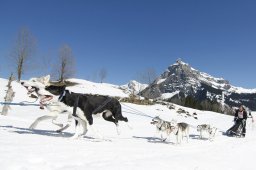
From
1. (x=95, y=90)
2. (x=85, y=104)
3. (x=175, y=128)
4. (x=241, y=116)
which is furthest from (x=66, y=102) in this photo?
(x=95, y=90)

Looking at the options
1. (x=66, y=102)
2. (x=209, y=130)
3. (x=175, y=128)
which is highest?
(x=66, y=102)

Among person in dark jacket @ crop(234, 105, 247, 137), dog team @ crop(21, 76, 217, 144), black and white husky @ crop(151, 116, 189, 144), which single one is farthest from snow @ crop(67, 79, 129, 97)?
dog team @ crop(21, 76, 217, 144)

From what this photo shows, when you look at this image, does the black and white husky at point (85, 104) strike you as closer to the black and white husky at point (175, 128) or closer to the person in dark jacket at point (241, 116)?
the black and white husky at point (175, 128)

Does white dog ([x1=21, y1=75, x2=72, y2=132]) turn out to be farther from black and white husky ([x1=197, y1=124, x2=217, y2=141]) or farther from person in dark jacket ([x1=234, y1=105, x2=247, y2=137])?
person in dark jacket ([x1=234, y1=105, x2=247, y2=137])

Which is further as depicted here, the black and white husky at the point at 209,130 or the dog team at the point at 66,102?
the black and white husky at the point at 209,130

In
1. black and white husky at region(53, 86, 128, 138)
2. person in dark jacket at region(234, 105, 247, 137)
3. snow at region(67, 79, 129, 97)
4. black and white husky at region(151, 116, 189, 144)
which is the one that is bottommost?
black and white husky at region(151, 116, 189, 144)

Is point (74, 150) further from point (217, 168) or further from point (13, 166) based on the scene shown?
point (217, 168)

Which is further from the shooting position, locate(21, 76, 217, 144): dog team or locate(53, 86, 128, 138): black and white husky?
locate(53, 86, 128, 138): black and white husky

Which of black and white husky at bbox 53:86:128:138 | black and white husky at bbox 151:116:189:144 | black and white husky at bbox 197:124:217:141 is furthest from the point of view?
black and white husky at bbox 197:124:217:141

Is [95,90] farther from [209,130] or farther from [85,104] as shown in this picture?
[85,104]

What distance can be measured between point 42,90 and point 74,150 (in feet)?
8.71

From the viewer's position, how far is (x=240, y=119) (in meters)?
19.0

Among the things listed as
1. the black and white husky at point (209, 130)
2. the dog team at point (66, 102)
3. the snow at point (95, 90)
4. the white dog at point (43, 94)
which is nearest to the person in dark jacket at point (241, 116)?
the black and white husky at point (209, 130)

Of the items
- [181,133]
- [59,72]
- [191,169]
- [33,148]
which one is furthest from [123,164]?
[59,72]
